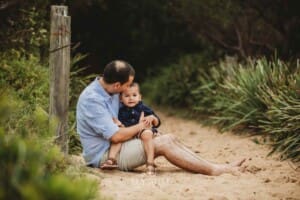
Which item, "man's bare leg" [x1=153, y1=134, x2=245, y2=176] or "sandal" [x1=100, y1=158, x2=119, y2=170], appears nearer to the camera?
"sandal" [x1=100, y1=158, x2=119, y2=170]

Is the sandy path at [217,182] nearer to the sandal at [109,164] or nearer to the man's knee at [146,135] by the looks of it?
the sandal at [109,164]

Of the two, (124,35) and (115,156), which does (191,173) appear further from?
(124,35)

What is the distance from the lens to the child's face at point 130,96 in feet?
23.0

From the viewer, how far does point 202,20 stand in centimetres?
1355

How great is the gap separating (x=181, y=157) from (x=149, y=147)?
0.41m

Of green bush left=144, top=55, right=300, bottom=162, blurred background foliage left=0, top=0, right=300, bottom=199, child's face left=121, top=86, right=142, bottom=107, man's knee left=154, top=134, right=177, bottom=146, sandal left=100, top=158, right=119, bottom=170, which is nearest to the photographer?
blurred background foliage left=0, top=0, right=300, bottom=199

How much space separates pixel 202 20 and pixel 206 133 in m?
3.53

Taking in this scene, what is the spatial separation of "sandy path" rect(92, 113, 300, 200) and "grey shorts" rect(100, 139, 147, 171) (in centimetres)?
13

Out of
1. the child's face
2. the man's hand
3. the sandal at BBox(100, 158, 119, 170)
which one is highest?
the child's face

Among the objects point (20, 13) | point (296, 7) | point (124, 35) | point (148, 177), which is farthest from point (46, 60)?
point (124, 35)

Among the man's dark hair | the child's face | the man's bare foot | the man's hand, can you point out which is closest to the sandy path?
the man's bare foot

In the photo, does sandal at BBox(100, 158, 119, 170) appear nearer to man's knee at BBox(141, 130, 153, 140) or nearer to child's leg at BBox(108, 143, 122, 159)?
child's leg at BBox(108, 143, 122, 159)

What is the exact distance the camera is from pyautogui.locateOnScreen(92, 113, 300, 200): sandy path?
19.6ft

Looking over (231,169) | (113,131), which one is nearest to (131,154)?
(113,131)
